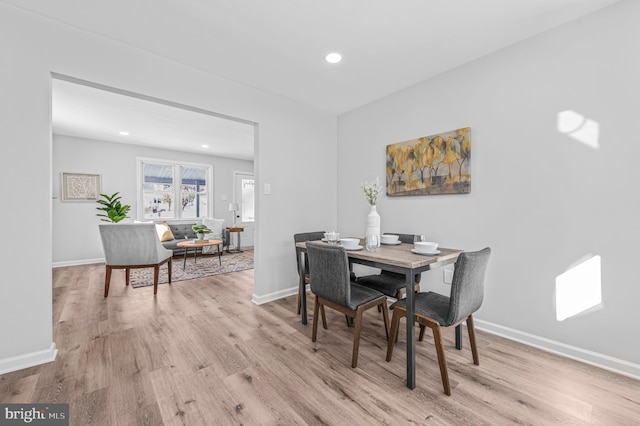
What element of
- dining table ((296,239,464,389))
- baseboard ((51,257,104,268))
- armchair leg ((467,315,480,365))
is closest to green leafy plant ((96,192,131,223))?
baseboard ((51,257,104,268))

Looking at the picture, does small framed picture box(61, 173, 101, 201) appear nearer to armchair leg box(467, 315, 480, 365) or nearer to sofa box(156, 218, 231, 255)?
Answer: sofa box(156, 218, 231, 255)

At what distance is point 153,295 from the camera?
10.7ft

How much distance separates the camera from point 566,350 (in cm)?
191

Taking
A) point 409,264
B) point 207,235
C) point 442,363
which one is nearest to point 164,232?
point 207,235

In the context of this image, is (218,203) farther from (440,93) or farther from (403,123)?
(440,93)

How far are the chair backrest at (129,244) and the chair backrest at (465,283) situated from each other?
337 cm

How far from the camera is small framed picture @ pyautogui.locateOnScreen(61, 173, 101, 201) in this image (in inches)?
193

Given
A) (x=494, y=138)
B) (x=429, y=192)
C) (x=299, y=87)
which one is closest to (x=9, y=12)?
(x=299, y=87)

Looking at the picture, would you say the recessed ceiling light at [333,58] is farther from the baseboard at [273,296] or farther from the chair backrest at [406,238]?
the baseboard at [273,296]

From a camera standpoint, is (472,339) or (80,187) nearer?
(472,339)

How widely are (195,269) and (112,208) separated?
2026 millimetres

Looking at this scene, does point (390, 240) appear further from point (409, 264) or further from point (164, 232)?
point (164, 232)

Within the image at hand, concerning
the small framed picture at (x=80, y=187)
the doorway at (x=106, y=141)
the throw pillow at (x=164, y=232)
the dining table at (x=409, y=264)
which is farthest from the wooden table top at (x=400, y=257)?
the small framed picture at (x=80, y=187)

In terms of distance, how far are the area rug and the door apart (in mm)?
1210
